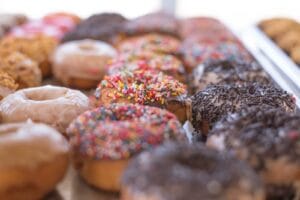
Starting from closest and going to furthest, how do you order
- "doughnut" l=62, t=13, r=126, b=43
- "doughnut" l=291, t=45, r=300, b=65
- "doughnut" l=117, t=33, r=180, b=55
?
"doughnut" l=291, t=45, r=300, b=65
"doughnut" l=117, t=33, r=180, b=55
"doughnut" l=62, t=13, r=126, b=43

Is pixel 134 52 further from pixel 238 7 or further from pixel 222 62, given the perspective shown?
pixel 238 7

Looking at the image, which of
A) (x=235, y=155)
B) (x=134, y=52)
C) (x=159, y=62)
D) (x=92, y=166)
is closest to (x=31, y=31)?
(x=134, y=52)

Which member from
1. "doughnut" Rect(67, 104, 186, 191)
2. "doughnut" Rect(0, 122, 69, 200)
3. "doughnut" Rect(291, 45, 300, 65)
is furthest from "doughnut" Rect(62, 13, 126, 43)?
"doughnut" Rect(0, 122, 69, 200)

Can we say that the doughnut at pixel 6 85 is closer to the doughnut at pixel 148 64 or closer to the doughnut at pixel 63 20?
the doughnut at pixel 148 64

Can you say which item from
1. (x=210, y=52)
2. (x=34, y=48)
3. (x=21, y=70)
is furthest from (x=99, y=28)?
(x=21, y=70)

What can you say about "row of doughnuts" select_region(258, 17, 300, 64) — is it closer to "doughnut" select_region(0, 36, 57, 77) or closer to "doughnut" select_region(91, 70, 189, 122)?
"doughnut" select_region(91, 70, 189, 122)

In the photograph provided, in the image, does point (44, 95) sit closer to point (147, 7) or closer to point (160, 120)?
point (160, 120)
